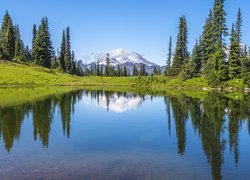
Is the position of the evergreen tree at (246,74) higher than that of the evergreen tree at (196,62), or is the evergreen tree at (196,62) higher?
the evergreen tree at (196,62)

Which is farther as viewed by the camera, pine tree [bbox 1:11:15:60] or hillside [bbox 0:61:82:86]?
pine tree [bbox 1:11:15:60]

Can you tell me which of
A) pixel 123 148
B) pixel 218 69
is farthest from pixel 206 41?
pixel 123 148

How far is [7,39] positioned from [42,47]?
45.7 ft

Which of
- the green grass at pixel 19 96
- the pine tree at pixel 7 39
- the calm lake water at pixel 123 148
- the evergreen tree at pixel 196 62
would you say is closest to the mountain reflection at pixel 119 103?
the green grass at pixel 19 96

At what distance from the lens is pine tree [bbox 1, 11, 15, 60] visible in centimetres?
9767

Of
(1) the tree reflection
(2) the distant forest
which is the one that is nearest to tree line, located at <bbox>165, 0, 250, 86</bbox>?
(2) the distant forest

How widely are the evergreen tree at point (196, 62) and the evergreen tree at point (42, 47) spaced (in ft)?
193

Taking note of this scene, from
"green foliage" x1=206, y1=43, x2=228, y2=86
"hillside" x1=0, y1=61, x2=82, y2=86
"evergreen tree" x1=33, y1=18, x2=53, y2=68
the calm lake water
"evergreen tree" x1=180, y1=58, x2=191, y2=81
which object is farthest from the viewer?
"evergreen tree" x1=33, y1=18, x2=53, y2=68

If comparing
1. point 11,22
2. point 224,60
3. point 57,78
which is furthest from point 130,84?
point 11,22

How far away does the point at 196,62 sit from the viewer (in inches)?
3319

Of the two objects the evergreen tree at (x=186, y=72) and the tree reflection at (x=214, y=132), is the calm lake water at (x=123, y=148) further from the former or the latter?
the evergreen tree at (x=186, y=72)

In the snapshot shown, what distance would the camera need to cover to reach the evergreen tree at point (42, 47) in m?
108

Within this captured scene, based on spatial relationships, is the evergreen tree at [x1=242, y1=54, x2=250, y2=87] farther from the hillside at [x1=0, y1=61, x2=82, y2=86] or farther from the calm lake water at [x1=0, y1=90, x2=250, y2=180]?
the hillside at [x1=0, y1=61, x2=82, y2=86]

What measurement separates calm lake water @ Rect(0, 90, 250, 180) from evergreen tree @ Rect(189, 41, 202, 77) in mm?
59935
